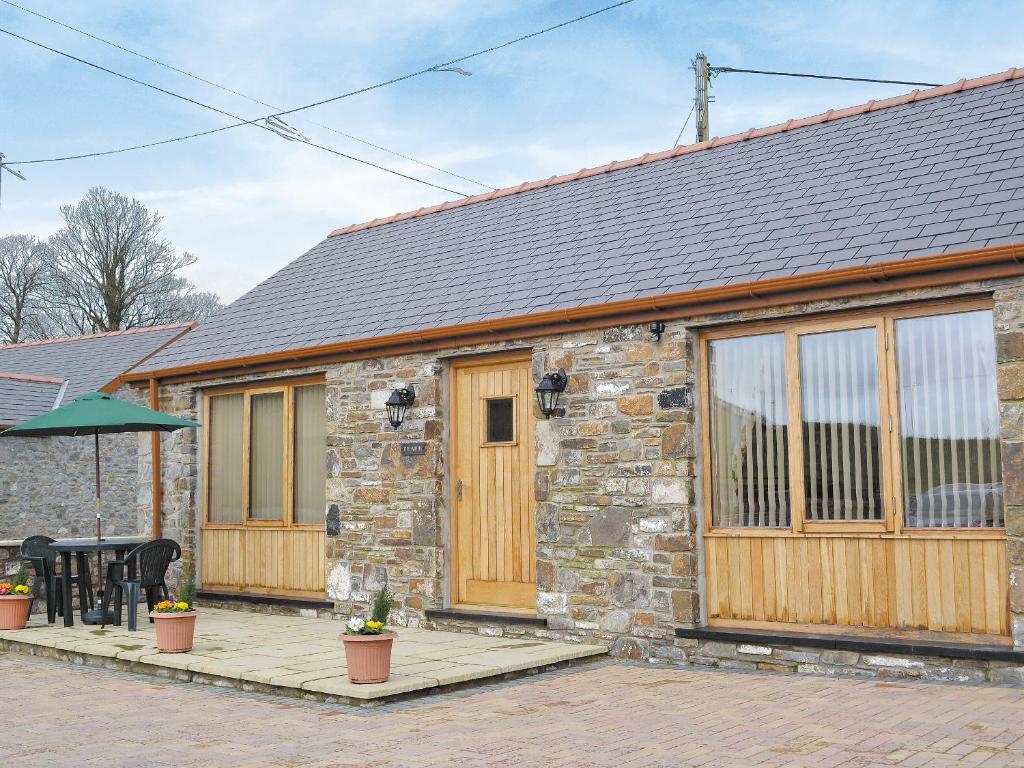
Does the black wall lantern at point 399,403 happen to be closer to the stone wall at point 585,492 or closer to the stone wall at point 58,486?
the stone wall at point 585,492

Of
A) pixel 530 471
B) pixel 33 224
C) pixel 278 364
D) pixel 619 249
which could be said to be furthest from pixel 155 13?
pixel 33 224

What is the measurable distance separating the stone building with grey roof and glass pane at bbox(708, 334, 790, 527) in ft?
36.4

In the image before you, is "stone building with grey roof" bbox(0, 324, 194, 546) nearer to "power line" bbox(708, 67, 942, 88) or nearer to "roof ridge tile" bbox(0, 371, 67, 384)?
"roof ridge tile" bbox(0, 371, 67, 384)

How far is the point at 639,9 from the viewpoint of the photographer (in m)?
11.7

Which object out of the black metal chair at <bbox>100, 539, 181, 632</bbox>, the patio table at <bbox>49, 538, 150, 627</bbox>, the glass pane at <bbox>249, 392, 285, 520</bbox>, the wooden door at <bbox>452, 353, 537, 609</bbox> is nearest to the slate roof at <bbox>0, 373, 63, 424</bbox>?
the glass pane at <bbox>249, 392, 285, 520</bbox>

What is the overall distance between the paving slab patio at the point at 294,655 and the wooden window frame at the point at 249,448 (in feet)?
4.27

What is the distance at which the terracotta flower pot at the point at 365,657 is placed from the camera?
Answer: 678 centimetres

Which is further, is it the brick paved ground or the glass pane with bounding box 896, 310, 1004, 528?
the glass pane with bounding box 896, 310, 1004, 528

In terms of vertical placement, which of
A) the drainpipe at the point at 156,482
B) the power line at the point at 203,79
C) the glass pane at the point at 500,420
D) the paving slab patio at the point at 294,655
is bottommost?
the paving slab patio at the point at 294,655

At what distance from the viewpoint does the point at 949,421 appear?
7074 millimetres

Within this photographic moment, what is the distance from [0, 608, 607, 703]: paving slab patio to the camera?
22.9 ft

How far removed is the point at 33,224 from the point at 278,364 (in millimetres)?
25692

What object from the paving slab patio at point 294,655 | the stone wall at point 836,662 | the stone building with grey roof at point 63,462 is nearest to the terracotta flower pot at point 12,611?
the paving slab patio at point 294,655

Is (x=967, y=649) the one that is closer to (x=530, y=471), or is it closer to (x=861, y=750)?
(x=861, y=750)
